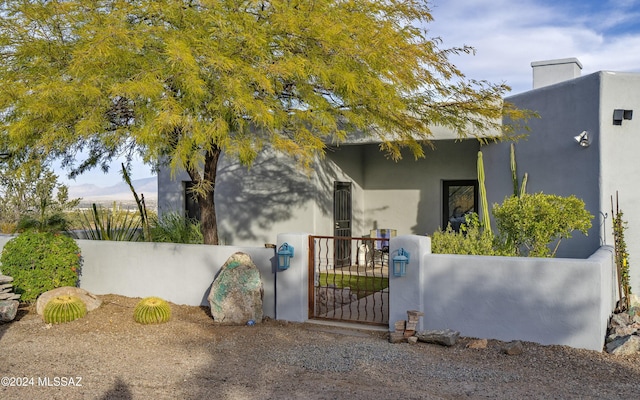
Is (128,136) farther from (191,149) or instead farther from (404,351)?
(404,351)

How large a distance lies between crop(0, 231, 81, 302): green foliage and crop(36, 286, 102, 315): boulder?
484 mm

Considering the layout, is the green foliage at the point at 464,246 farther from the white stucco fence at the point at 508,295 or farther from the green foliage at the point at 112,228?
the green foliage at the point at 112,228

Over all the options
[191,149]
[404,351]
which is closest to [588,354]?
[404,351]

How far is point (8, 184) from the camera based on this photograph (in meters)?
18.4

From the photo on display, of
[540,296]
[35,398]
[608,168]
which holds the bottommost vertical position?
[35,398]

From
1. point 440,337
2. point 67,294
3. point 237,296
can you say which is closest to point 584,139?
point 440,337

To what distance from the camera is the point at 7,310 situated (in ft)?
29.8

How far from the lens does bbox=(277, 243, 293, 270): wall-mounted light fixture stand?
8.66m

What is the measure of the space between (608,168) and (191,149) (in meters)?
7.02

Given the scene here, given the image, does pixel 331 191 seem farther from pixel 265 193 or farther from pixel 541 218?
pixel 541 218

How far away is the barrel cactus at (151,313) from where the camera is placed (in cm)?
863

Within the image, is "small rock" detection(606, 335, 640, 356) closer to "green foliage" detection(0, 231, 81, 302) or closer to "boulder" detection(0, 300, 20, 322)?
"boulder" detection(0, 300, 20, 322)

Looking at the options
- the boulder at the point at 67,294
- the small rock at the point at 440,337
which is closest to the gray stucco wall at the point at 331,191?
the boulder at the point at 67,294

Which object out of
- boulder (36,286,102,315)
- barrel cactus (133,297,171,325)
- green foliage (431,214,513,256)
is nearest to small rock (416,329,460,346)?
green foliage (431,214,513,256)
